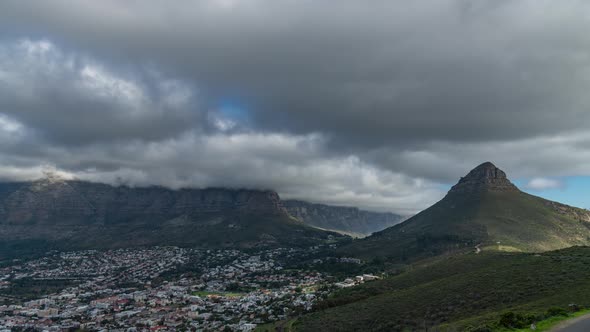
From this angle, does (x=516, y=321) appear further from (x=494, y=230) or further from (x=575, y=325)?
(x=494, y=230)

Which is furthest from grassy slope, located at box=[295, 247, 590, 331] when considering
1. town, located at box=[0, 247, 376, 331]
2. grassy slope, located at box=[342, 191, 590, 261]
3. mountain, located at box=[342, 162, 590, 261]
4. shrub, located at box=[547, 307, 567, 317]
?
grassy slope, located at box=[342, 191, 590, 261]

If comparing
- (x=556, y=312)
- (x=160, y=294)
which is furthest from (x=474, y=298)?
(x=160, y=294)

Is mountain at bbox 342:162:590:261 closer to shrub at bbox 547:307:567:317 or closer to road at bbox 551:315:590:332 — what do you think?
shrub at bbox 547:307:567:317

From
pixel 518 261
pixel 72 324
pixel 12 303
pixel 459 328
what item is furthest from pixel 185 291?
pixel 459 328

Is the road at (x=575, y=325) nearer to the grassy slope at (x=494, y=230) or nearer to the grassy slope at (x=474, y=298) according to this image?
the grassy slope at (x=474, y=298)

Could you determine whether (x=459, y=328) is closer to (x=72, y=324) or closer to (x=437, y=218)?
(x=72, y=324)

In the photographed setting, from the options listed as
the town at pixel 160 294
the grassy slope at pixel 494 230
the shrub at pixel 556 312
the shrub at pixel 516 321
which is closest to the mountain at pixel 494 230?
the grassy slope at pixel 494 230
